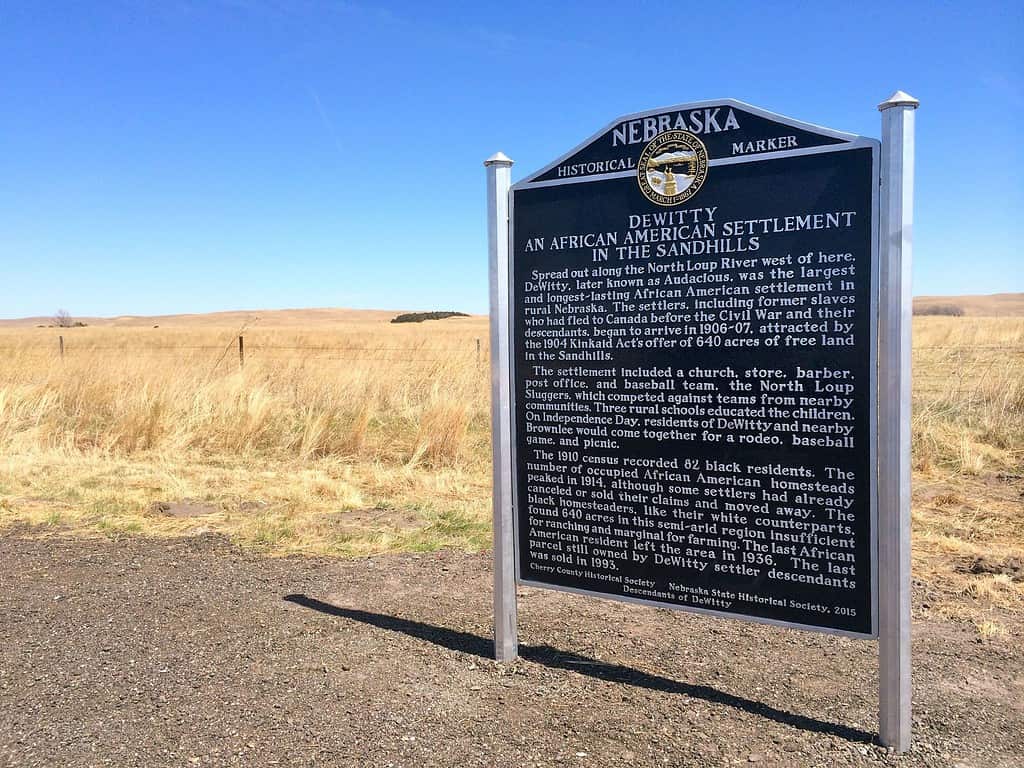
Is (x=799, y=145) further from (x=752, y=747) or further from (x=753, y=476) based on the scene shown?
(x=752, y=747)

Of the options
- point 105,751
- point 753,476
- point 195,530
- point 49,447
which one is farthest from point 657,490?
point 49,447

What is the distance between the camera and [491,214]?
3865mm

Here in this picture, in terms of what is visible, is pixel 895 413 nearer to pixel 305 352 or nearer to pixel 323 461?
pixel 323 461

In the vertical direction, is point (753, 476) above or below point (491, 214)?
below

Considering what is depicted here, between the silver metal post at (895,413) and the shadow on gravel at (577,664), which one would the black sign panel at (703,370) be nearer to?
the silver metal post at (895,413)

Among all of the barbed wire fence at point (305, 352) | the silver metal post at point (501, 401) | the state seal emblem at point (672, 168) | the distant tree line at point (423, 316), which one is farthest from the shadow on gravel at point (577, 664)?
the distant tree line at point (423, 316)

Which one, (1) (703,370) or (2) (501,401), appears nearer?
(1) (703,370)

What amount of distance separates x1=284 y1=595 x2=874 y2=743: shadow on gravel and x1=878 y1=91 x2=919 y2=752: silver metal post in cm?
26

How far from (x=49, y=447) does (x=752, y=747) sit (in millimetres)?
9021

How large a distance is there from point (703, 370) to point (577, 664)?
151 cm

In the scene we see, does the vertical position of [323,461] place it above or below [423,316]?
below

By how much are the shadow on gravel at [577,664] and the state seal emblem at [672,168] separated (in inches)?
80.0

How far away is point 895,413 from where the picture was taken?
302 cm

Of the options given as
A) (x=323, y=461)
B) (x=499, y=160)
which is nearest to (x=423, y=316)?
(x=323, y=461)
